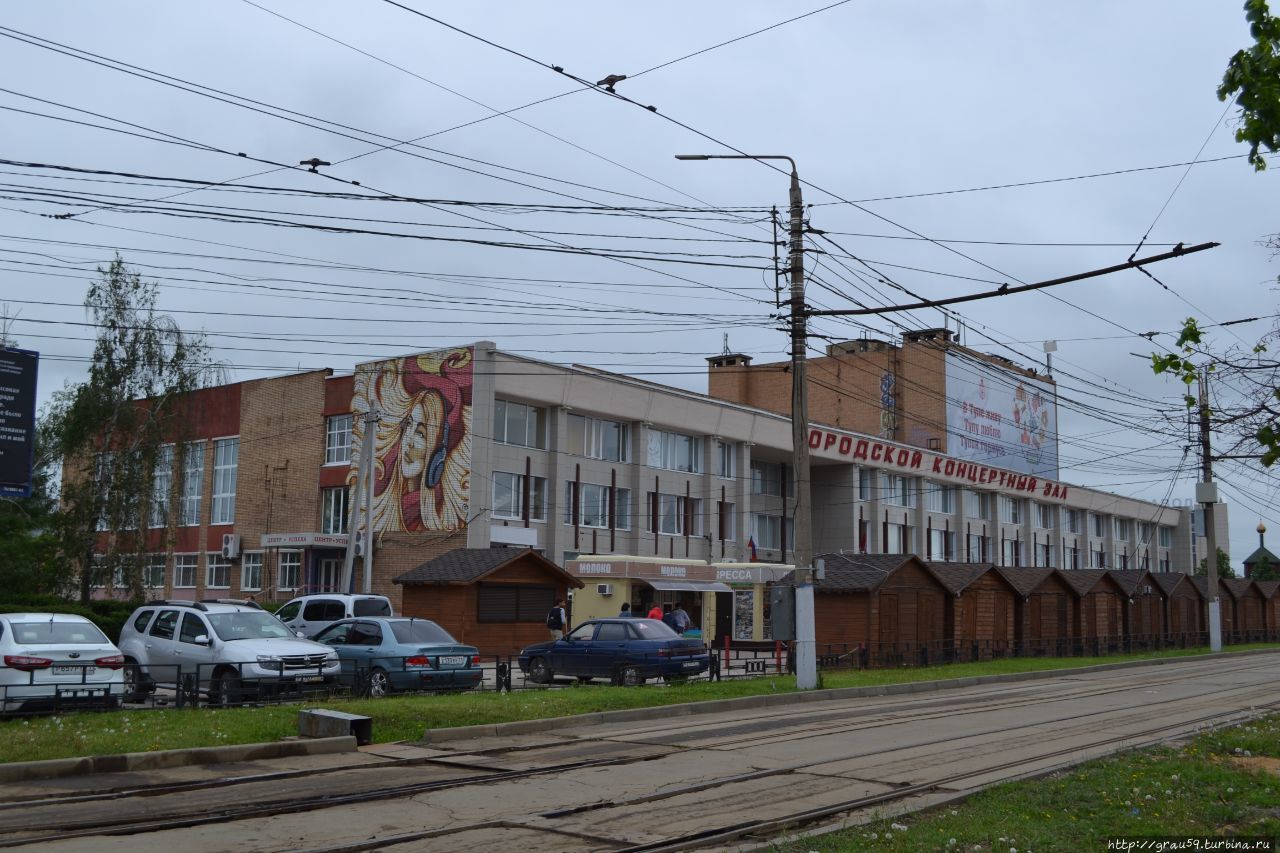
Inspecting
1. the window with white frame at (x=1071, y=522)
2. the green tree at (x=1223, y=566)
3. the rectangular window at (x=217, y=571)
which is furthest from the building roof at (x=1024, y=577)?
the green tree at (x=1223, y=566)

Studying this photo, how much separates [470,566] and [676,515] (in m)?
23.8

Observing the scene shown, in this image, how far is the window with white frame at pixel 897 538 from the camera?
237 feet

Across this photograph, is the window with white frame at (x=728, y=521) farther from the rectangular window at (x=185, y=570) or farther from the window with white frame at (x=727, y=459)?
the rectangular window at (x=185, y=570)

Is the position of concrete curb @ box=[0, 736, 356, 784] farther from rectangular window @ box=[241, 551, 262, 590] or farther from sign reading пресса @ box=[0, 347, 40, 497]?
rectangular window @ box=[241, 551, 262, 590]

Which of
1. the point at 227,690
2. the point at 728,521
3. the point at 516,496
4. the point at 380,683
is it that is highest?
the point at 516,496

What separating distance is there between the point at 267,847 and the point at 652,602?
3823 cm

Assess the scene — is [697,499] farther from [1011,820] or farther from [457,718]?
[1011,820]

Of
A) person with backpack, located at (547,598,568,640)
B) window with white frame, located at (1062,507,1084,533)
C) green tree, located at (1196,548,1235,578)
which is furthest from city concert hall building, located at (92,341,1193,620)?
green tree, located at (1196,548,1235,578)

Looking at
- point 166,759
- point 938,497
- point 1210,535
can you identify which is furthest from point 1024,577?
point 166,759

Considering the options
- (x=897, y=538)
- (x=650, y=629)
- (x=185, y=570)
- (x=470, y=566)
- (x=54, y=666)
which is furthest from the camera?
(x=897, y=538)

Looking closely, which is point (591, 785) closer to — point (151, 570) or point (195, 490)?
point (151, 570)

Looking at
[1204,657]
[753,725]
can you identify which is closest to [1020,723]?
[753,725]

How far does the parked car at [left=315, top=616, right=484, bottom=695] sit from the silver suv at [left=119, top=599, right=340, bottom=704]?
1223 millimetres

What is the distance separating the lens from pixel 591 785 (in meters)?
13.0
